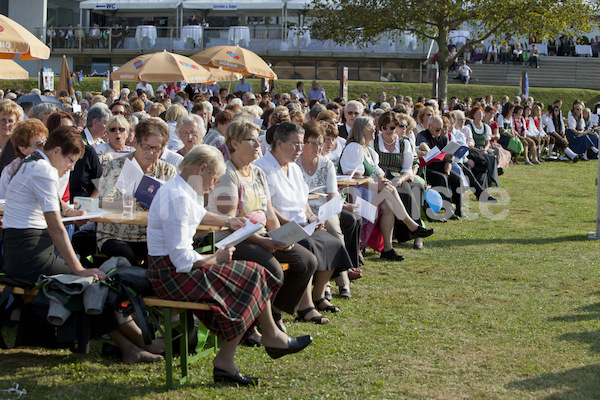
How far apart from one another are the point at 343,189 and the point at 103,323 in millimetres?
3580

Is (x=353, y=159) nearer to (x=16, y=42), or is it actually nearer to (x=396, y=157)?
(x=396, y=157)

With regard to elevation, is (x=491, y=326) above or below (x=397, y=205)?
below

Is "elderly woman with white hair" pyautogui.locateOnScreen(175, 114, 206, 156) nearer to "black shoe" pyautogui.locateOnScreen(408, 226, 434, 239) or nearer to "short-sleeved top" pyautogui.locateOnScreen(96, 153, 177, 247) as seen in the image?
"short-sleeved top" pyautogui.locateOnScreen(96, 153, 177, 247)

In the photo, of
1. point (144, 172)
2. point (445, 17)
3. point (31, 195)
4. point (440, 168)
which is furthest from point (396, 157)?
point (445, 17)

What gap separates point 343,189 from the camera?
25.0 ft

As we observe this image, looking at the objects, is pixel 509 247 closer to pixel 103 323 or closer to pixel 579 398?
pixel 579 398

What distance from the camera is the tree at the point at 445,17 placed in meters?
25.8

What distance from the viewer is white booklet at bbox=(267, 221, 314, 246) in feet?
15.7

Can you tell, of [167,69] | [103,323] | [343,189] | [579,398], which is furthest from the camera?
[167,69]

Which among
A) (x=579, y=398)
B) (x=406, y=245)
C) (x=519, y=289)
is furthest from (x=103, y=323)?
(x=406, y=245)

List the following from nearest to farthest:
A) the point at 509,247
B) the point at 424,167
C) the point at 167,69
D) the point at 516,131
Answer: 1. the point at 509,247
2. the point at 424,167
3. the point at 167,69
4. the point at 516,131

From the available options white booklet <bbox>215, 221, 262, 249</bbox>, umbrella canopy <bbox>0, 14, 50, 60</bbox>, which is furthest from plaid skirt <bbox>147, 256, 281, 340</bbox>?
umbrella canopy <bbox>0, 14, 50, 60</bbox>

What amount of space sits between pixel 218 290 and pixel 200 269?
0.16m

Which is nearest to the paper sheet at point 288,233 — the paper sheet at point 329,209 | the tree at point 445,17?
the paper sheet at point 329,209
